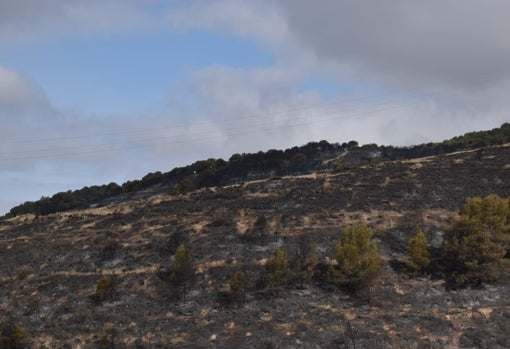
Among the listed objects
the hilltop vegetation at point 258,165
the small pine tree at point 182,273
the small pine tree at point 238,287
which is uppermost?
the hilltop vegetation at point 258,165

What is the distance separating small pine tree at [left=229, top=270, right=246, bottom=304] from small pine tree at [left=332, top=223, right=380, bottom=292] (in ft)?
25.9

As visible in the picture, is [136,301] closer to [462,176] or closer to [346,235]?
[346,235]

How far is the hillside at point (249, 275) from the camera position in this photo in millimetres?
39312

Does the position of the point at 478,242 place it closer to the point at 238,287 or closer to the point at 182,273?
the point at 238,287

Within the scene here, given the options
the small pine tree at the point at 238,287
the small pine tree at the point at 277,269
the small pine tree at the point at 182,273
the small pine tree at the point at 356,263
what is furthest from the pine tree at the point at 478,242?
the small pine tree at the point at 182,273

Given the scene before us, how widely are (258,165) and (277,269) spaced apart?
7968 centimetres

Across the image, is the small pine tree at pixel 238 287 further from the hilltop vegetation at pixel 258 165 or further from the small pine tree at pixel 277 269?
the hilltop vegetation at pixel 258 165

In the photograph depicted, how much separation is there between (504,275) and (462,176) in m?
29.4

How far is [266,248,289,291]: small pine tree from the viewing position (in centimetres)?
4646

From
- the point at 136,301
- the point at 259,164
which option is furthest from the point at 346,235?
the point at 259,164

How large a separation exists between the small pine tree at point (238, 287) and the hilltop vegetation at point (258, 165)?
66.1 meters

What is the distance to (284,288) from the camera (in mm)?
46688

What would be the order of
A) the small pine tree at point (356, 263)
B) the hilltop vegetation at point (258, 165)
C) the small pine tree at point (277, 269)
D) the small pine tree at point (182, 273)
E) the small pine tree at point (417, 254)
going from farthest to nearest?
1. the hilltop vegetation at point (258, 165)
2. the small pine tree at point (417, 254)
3. the small pine tree at point (182, 273)
4. the small pine tree at point (277, 269)
5. the small pine tree at point (356, 263)

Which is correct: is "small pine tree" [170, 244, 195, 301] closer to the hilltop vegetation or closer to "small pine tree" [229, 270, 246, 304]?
"small pine tree" [229, 270, 246, 304]
